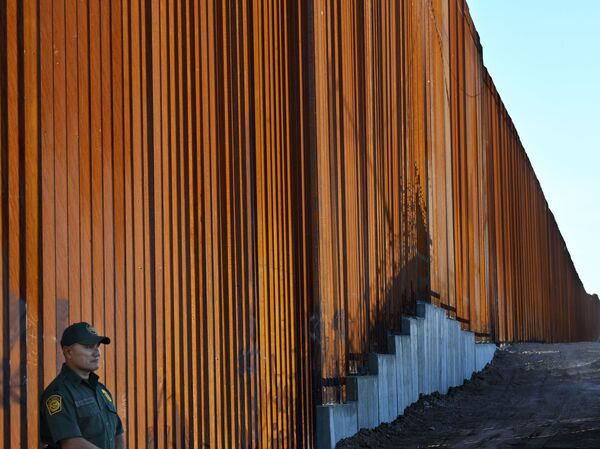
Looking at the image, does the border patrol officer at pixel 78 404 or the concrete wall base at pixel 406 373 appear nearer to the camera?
the border patrol officer at pixel 78 404

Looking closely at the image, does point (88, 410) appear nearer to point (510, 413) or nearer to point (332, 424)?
point (332, 424)

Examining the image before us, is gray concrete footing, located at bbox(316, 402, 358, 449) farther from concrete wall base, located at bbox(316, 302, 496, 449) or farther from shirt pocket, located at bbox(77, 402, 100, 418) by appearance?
shirt pocket, located at bbox(77, 402, 100, 418)

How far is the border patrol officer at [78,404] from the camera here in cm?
453

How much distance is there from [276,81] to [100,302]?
381 cm

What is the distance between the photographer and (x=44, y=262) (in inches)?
219

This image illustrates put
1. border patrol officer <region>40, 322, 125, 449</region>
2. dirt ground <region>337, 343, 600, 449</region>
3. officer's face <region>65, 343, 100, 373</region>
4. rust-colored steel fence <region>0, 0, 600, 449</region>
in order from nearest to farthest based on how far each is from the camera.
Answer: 1. border patrol officer <region>40, 322, 125, 449</region>
2. officer's face <region>65, 343, 100, 373</region>
3. rust-colored steel fence <region>0, 0, 600, 449</region>
4. dirt ground <region>337, 343, 600, 449</region>

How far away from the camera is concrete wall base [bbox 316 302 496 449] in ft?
34.3

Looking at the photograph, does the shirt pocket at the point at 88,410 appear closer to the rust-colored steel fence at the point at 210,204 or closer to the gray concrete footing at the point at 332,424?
the rust-colored steel fence at the point at 210,204

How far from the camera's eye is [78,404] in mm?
4605

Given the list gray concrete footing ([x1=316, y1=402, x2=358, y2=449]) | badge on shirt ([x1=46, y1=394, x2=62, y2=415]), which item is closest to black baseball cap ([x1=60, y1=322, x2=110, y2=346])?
badge on shirt ([x1=46, y1=394, x2=62, y2=415])

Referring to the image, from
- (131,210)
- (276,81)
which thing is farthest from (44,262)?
(276,81)

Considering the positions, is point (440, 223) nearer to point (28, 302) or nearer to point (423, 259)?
point (423, 259)

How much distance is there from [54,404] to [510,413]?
10.1 metres

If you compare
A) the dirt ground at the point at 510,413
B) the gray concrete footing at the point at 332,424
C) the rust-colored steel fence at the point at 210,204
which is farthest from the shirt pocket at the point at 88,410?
the dirt ground at the point at 510,413
